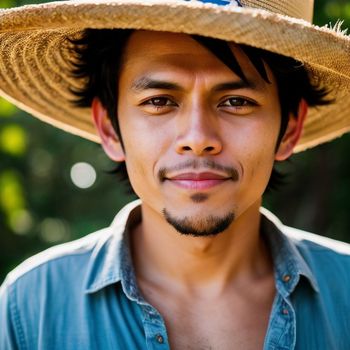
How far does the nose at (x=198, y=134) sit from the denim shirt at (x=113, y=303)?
0.54 metres

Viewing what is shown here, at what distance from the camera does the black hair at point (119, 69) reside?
2599 mm

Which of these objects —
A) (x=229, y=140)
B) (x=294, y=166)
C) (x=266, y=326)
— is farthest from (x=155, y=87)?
(x=294, y=166)

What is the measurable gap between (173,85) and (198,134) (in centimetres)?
19

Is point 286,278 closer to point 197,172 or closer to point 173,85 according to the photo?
point 197,172

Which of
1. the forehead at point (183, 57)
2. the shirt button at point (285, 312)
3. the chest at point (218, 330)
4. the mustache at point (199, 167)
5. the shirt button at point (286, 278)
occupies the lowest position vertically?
the chest at point (218, 330)

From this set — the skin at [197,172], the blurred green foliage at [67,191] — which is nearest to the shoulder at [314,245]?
the skin at [197,172]

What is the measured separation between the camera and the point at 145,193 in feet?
9.00

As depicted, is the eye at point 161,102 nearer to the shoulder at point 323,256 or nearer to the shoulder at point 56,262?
the shoulder at point 56,262

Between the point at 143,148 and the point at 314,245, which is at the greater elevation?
the point at 143,148

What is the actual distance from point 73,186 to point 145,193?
2306 millimetres

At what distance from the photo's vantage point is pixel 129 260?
9.37 ft

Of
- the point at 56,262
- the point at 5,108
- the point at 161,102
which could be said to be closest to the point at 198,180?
the point at 161,102

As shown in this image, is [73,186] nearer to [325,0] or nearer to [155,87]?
[325,0]

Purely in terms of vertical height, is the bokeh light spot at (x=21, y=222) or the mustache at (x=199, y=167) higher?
the bokeh light spot at (x=21, y=222)
